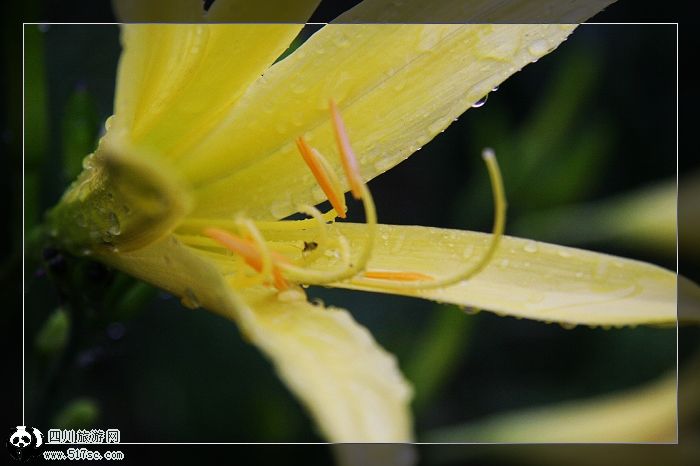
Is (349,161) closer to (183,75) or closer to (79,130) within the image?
(183,75)

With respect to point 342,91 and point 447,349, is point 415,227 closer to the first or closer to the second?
point 342,91

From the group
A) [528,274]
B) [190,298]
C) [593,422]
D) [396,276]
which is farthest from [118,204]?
[593,422]

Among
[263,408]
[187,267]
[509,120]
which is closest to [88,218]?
[187,267]

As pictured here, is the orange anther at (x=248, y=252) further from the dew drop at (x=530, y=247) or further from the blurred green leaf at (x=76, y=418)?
the blurred green leaf at (x=76, y=418)

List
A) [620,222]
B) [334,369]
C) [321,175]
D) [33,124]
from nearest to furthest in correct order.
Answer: [334,369], [321,175], [33,124], [620,222]

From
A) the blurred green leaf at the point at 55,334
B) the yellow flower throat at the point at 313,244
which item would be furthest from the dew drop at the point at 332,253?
the blurred green leaf at the point at 55,334
